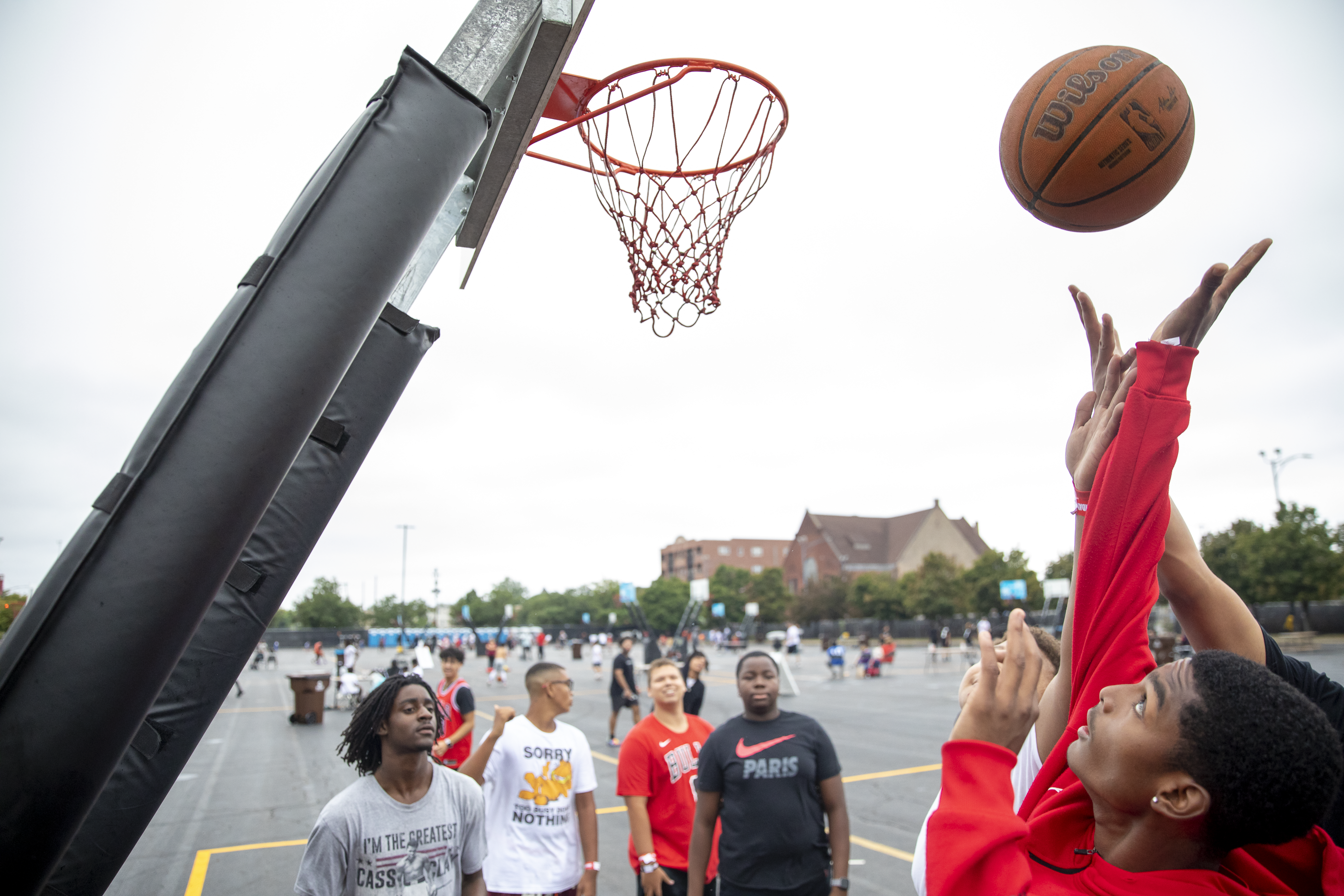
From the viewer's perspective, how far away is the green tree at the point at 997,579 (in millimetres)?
49562

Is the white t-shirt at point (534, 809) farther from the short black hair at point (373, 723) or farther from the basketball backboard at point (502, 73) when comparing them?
the basketball backboard at point (502, 73)

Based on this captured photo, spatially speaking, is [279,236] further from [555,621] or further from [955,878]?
[555,621]

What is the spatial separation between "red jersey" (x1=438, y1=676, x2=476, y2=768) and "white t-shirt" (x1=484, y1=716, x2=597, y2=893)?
7.52 ft

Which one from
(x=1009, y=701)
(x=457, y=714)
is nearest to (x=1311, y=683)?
(x=1009, y=701)

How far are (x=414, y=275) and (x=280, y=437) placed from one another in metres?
0.91

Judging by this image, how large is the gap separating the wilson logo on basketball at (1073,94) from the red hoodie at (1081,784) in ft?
4.14

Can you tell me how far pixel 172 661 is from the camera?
148cm

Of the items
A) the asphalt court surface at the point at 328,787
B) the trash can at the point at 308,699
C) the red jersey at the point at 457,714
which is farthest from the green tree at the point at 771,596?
the red jersey at the point at 457,714

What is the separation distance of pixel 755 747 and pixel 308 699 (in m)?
16.5

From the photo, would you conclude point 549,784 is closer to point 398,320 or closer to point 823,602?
point 398,320

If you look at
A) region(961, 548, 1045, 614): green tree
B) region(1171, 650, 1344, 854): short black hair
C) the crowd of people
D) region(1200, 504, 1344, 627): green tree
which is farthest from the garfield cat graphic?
region(961, 548, 1045, 614): green tree

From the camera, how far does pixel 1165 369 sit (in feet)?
5.61

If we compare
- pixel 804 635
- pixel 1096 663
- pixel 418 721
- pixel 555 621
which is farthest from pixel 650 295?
pixel 555 621

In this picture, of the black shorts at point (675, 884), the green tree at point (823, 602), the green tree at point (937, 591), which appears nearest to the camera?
the black shorts at point (675, 884)
